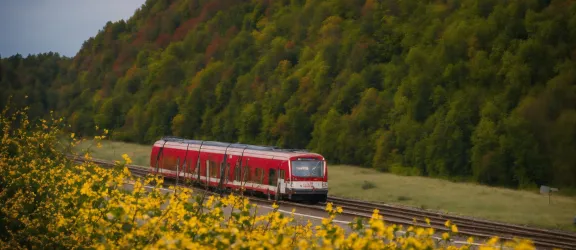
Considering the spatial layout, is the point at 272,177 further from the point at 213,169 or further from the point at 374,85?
the point at 374,85

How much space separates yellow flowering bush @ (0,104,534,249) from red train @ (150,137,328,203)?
466 inches

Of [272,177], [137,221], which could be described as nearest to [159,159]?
[272,177]

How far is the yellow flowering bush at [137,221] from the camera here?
32.9 ft

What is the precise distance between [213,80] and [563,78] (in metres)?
42.2

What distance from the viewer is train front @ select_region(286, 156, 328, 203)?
111ft

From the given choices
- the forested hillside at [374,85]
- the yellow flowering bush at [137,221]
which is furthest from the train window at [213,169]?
the forested hillside at [374,85]

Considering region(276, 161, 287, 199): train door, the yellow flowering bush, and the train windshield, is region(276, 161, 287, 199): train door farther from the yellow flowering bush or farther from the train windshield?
the yellow flowering bush

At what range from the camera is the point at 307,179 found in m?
34.1

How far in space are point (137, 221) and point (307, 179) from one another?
19.7 meters

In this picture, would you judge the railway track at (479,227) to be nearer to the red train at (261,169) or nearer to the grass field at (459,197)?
the red train at (261,169)

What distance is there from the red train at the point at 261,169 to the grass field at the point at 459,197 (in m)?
5.77

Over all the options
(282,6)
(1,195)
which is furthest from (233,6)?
(1,195)

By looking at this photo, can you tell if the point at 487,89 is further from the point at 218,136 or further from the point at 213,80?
the point at 213,80

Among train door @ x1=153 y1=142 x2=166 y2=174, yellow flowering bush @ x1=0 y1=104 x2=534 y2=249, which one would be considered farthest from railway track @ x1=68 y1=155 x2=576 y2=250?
train door @ x1=153 y1=142 x2=166 y2=174
